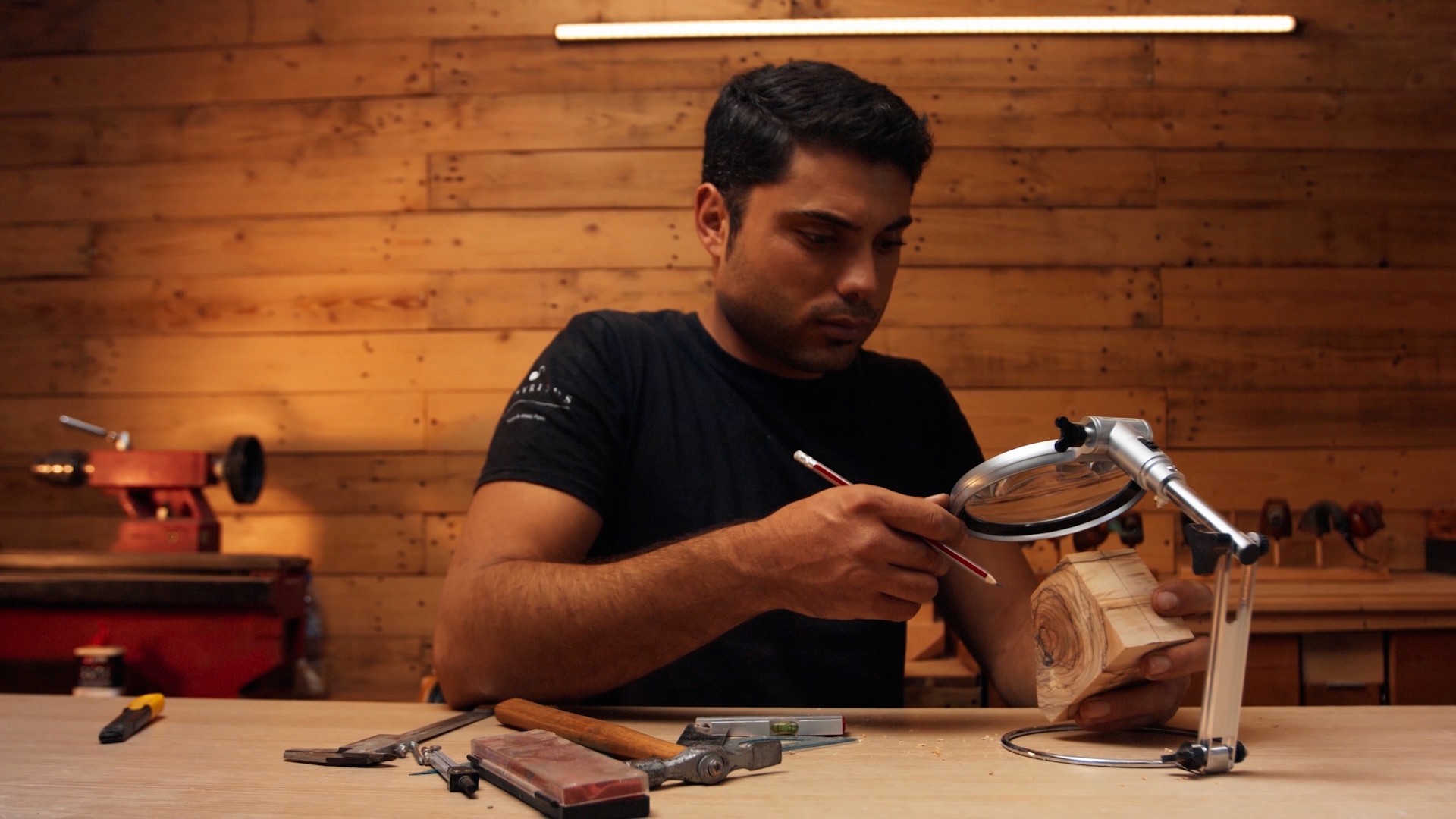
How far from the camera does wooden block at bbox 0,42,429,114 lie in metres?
3.03

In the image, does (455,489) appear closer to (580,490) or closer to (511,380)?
(511,380)

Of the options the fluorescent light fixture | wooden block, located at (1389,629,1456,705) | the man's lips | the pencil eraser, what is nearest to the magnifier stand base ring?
the pencil eraser

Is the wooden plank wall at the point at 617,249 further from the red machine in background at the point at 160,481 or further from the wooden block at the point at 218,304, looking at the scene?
the red machine in background at the point at 160,481

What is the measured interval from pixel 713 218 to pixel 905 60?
158cm

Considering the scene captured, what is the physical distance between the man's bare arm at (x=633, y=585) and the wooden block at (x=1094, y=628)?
0.11 metres

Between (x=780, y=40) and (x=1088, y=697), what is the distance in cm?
231

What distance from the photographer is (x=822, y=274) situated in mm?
1450

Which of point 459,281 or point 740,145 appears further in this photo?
point 459,281

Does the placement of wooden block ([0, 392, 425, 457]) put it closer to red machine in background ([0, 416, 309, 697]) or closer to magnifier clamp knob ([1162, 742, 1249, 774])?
red machine in background ([0, 416, 309, 697])

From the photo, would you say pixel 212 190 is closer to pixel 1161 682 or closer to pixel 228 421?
pixel 228 421

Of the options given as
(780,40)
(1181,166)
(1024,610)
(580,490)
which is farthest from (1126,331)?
(580,490)

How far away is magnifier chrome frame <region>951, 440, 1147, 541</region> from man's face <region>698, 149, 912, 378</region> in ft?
1.62

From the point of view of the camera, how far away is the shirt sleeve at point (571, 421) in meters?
1.39

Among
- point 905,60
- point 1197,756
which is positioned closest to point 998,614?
point 1197,756
